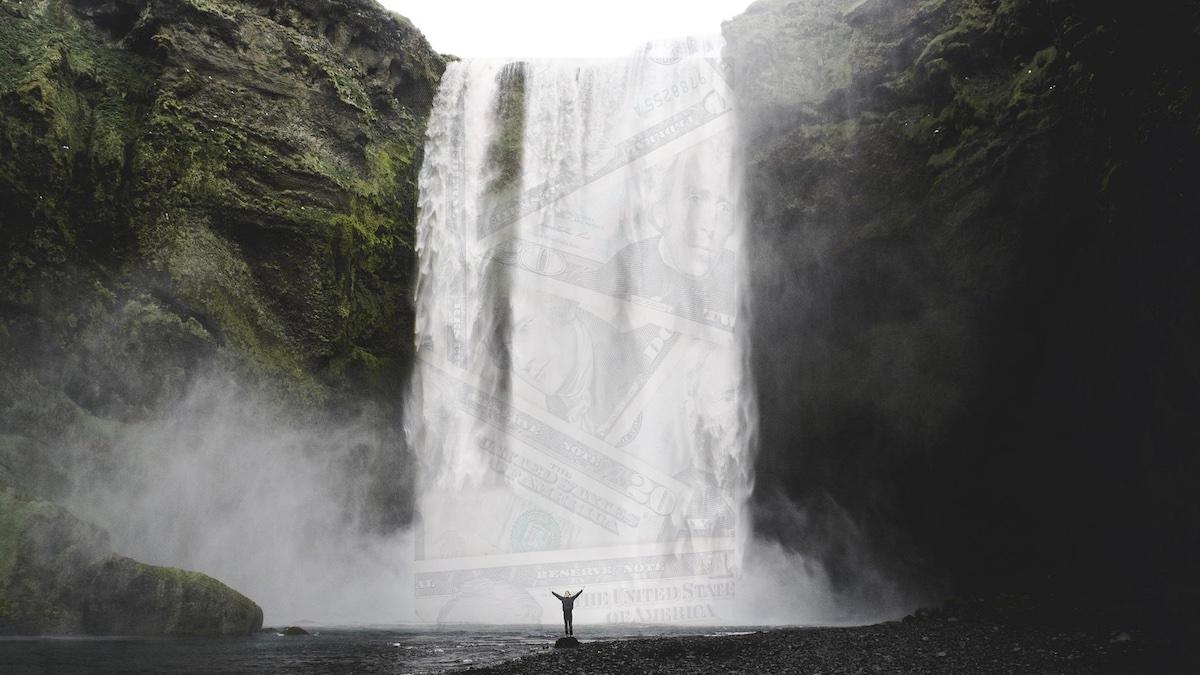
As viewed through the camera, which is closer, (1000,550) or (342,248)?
(1000,550)

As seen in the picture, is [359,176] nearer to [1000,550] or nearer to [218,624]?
[218,624]

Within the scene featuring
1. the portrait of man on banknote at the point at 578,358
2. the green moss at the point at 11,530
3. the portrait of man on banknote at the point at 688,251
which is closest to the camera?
the green moss at the point at 11,530

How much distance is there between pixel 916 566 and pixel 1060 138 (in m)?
9.26

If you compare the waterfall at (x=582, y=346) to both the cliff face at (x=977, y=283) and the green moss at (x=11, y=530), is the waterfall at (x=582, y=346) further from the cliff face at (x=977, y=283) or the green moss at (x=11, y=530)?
the green moss at (x=11, y=530)

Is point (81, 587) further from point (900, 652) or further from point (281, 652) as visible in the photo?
point (900, 652)

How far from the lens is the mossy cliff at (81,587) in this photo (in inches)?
505

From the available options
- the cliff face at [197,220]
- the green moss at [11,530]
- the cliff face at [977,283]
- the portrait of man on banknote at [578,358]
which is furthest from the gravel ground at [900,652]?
the portrait of man on banknote at [578,358]

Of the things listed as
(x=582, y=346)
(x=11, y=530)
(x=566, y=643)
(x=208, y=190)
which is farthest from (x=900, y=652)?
(x=208, y=190)

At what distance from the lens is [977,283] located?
1734 centimetres

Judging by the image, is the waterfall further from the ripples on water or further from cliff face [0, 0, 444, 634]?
the ripples on water

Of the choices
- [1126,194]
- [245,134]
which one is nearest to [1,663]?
[245,134]

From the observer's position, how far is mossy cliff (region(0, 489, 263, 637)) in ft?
42.1

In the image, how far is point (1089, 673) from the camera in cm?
900

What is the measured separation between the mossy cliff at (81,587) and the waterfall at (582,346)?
19.9 feet
